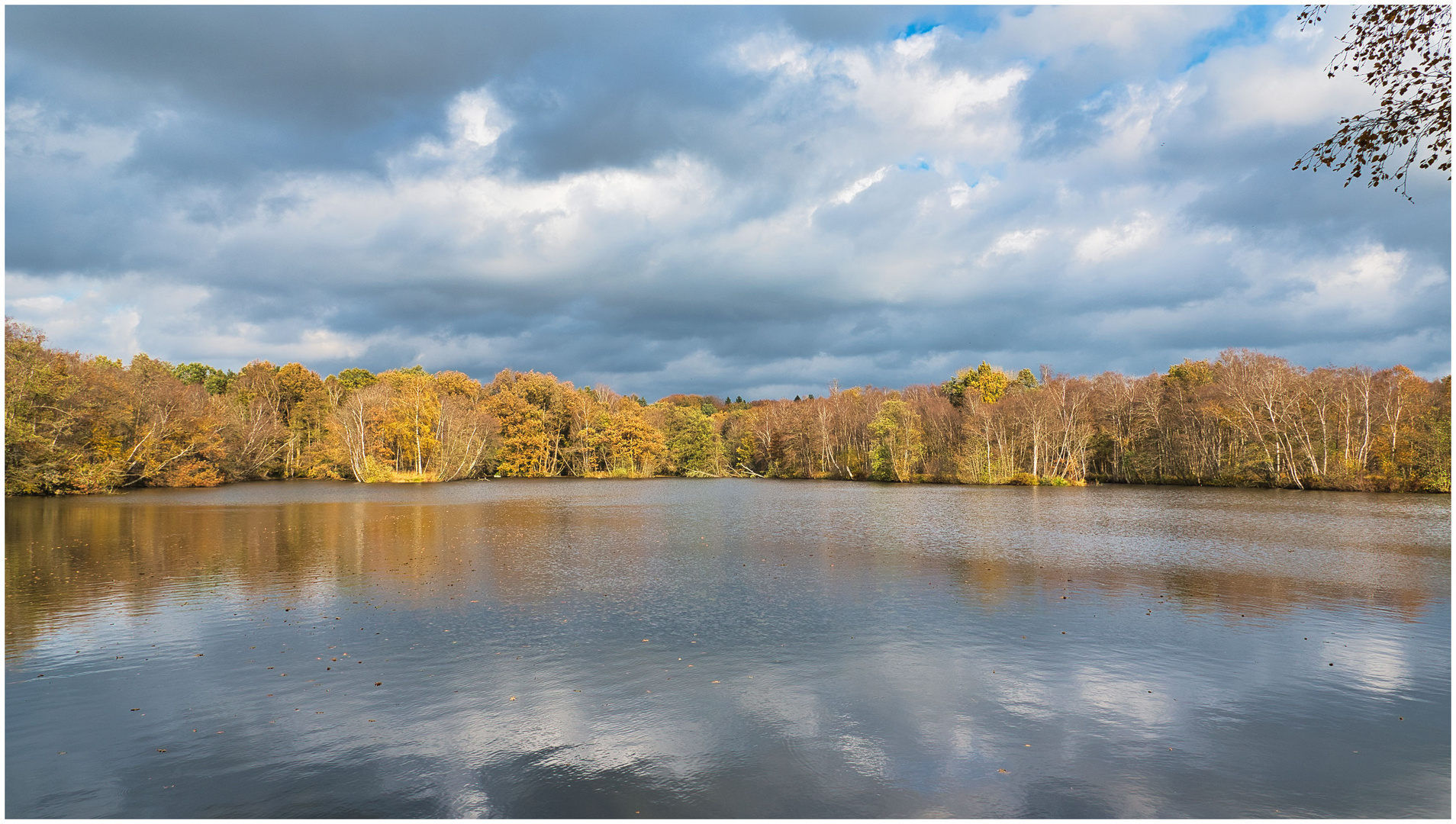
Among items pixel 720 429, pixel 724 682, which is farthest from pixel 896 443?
pixel 724 682

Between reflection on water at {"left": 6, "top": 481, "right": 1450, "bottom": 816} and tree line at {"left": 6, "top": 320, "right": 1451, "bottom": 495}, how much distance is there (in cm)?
3663

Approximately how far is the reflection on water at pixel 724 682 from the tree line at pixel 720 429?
36625 mm

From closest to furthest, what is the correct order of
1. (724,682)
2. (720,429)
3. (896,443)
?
(724,682) → (896,443) → (720,429)

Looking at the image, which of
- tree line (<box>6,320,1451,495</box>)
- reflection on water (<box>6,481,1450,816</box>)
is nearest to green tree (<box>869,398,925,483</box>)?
tree line (<box>6,320,1451,495</box>)

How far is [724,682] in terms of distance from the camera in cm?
997

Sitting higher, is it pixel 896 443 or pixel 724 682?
pixel 896 443

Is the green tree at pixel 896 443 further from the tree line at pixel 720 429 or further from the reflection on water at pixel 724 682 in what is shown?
the reflection on water at pixel 724 682

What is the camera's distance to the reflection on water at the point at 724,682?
23.1 feet

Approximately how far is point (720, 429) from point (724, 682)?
320 ft

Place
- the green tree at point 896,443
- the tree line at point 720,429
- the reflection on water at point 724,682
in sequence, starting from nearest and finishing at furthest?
the reflection on water at point 724,682 < the tree line at point 720,429 < the green tree at point 896,443

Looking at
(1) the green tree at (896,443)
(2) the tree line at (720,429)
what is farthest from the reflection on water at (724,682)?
(1) the green tree at (896,443)

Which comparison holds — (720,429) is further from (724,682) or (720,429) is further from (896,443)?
(724,682)

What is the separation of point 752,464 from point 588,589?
85509 millimetres

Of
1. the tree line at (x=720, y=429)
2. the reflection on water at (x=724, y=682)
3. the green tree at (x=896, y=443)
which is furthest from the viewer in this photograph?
the green tree at (x=896, y=443)
